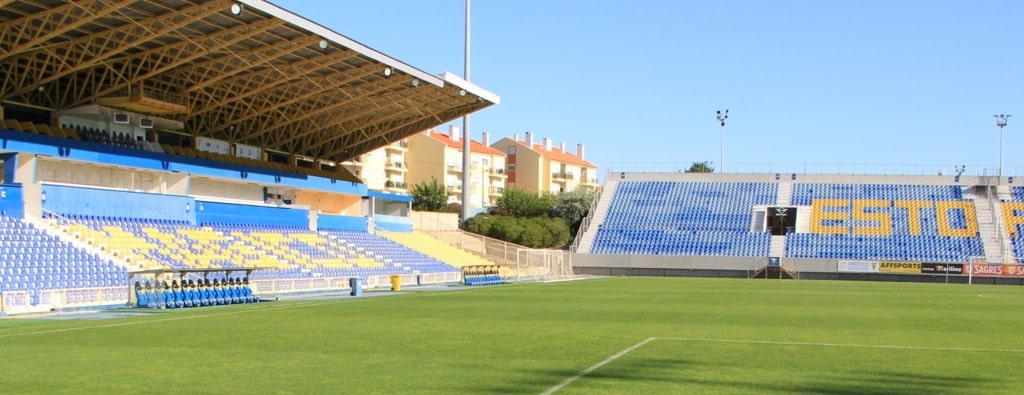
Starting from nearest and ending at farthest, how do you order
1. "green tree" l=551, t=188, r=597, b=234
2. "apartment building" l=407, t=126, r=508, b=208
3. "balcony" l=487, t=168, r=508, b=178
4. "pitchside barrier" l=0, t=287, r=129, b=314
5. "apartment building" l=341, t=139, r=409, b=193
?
"pitchside barrier" l=0, t=287, r=129, b=314 → "green tree" l=551, t=188, r=597, b=234 → "apartment building" l=341, t=139, r=409, b=193 → "apartment building" l=407, t=126, r=508, b=208 → "balcony" l=487, t=168, r=508, b=178

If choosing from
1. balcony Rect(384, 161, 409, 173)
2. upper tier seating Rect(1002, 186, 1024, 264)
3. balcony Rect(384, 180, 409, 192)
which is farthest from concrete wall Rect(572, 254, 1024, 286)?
balcony Rect(384, 161, 409, 173)

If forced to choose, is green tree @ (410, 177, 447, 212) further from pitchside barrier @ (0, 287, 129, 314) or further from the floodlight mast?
pitchside barrier @ (0, 287, 129, 314)

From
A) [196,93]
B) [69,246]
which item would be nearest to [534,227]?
[196,93]

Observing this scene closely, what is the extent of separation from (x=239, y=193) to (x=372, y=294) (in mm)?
19396

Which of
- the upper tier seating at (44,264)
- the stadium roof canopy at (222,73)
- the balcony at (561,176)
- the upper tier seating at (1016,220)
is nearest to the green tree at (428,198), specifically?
the stadium roof canopy at (222,73)

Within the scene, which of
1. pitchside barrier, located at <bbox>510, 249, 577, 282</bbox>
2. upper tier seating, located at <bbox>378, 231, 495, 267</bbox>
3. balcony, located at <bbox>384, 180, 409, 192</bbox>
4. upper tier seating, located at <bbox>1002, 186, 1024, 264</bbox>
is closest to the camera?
pitchside barrier, located at <bbox>510, 249, 577, 282</bbox>

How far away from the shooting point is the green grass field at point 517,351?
12.6 m

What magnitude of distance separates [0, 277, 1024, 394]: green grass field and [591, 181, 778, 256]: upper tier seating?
132ft

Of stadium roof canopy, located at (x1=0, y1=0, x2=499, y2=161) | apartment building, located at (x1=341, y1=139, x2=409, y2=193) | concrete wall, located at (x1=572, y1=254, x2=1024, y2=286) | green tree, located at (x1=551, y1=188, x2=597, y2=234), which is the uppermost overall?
stadium roof canopy, located at (x1=0, y1=0, x2=499, y2=161)

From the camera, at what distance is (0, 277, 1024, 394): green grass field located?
12617 mm

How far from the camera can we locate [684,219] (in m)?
73.6

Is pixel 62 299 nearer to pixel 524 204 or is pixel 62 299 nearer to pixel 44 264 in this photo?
pixel 44 264

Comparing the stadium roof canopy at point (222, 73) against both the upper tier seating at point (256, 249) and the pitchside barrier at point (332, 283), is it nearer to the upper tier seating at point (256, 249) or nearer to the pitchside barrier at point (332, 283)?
the upper tier seating at point (256, 249)

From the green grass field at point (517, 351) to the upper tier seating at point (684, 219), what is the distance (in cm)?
4036
